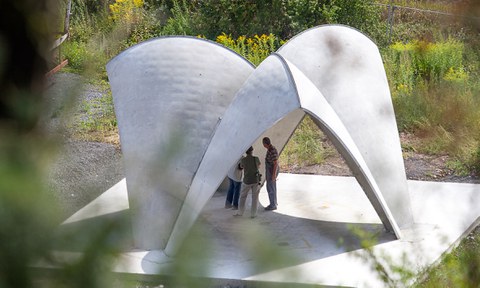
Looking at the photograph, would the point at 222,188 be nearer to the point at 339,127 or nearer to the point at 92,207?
the point at 339,127

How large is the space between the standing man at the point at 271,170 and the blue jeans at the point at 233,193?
407 millimetres

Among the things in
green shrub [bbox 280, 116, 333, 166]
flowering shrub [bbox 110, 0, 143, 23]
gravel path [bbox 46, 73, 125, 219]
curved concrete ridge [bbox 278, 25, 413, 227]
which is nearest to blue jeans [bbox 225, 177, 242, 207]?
curved concrete ridge [bbox 278, 25, 413, 227]

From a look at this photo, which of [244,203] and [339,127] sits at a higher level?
[339,127]

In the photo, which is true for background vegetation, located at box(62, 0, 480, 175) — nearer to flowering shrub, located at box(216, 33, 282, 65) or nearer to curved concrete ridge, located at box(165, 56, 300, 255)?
flowering shrub, located at box(216, 33, 282, 65)

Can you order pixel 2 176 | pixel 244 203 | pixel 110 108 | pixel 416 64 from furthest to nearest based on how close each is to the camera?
pixel 110 108 → pixel 416 64 → pixel 244 203 → pixel 2 176

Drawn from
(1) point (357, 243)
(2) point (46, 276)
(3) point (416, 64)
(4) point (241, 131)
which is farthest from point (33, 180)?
(3) point (416, 64)

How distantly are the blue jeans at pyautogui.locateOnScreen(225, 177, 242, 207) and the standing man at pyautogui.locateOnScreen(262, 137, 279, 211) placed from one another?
407 mm

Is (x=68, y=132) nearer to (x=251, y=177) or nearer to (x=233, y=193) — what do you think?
(x=251, y=177)

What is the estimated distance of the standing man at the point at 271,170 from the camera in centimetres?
1111

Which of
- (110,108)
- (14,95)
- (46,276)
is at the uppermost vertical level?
(14,95)

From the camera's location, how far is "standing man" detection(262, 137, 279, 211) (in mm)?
11106

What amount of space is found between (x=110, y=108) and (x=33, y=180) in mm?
16074

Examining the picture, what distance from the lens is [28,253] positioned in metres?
1.15

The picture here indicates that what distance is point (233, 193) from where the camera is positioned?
11.6 metres
